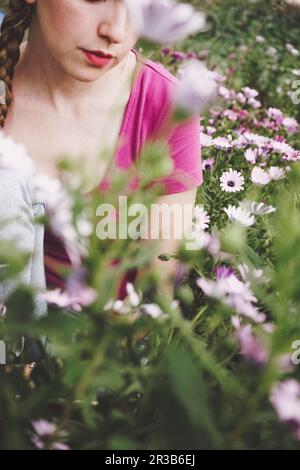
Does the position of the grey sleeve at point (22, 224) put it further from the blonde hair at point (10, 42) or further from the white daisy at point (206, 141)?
the white daisy at point (206, 141)

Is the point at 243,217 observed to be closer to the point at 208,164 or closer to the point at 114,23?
the point at 114,23

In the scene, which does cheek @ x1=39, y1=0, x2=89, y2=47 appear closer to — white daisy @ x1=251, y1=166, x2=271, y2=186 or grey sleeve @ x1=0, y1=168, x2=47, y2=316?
grey sleeve @ x1=0, y1=168, x2=47, y2=316

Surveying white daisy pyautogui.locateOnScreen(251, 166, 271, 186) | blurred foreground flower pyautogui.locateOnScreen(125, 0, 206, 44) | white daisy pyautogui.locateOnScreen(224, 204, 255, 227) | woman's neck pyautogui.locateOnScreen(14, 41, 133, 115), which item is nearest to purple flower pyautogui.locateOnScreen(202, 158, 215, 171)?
white daisy pyautogui.locateOnScreen(251, 166, 271, 186)

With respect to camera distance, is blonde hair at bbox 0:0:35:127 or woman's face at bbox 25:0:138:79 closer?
woman's face at bbox 25:0:138:79

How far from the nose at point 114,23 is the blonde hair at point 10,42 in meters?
0.29

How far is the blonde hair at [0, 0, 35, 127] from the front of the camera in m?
0.97

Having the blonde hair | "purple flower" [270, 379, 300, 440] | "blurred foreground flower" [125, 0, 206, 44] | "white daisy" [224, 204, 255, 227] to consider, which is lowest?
"purple flower" [270, 379, 300, 440]

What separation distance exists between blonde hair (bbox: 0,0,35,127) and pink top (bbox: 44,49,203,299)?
7.1 inches

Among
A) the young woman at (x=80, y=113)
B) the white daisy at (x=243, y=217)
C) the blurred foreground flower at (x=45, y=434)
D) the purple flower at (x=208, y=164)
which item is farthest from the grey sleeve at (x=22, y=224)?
the purple flower at (x=208, y=164)

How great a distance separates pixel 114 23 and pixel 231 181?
57 centimetres

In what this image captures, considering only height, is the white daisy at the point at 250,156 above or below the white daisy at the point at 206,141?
below

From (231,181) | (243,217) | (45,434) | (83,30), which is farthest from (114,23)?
(231,181)

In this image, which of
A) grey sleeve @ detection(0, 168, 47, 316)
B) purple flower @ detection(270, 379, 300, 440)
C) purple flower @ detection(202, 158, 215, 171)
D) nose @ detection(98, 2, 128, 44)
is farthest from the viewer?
purple flower @ detection(202, 158, 215, 171)

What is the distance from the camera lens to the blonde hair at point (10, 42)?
0.97 m
